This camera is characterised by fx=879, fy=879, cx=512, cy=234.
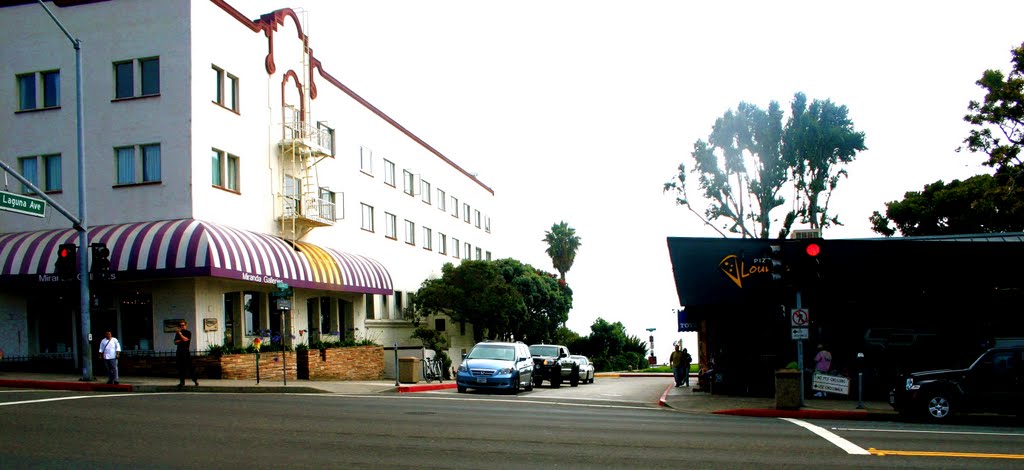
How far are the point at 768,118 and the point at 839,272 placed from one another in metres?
20.9

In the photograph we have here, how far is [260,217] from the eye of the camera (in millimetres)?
32312

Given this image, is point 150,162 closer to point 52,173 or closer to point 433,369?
point 52,173

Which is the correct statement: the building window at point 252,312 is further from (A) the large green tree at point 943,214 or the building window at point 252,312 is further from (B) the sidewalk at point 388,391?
(A) the large green tree at point 943,214

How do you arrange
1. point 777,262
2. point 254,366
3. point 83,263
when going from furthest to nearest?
point 254,366, point 83,263, point 777,262

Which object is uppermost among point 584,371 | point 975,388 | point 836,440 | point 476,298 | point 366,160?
point 366,160

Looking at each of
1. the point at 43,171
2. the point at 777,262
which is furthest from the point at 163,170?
the point at 777,262

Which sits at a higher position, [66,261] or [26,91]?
[26,91]

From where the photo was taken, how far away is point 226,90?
1212 inches

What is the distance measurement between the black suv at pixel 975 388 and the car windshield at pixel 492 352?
1288cm

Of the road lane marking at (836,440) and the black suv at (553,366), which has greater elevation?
the road lane marking at (836,440)

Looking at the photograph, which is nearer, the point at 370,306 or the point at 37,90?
the point at 37,90

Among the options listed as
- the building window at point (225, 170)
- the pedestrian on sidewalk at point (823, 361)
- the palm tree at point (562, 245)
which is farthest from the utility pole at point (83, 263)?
the palm tree at point (562, 245)

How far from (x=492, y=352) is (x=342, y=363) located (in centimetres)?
924

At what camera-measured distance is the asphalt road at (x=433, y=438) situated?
35.2 ft
